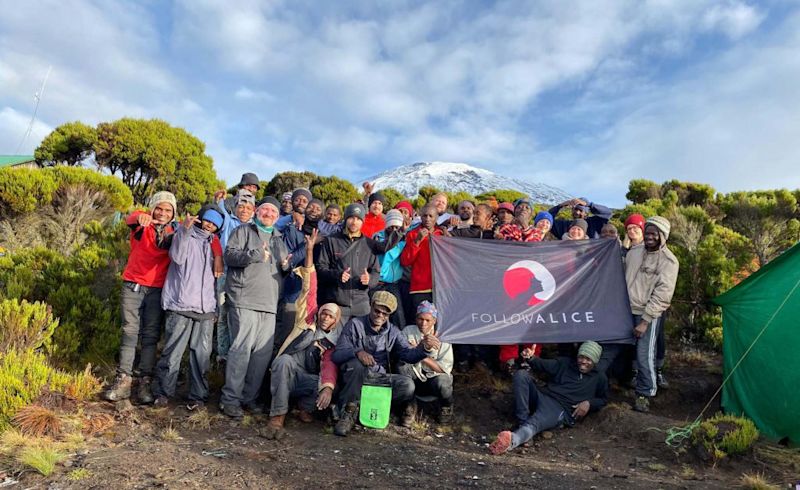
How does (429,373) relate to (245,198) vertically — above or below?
below

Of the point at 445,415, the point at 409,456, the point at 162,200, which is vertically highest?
the point at 162,200

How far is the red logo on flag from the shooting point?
6.59 m

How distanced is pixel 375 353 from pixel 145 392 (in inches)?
103

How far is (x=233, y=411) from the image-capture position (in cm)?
536

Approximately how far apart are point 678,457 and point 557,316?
2.15 meters

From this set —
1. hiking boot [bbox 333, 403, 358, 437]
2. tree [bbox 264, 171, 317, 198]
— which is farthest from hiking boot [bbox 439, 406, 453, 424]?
tree [bbox 264, 171, 317, 198]

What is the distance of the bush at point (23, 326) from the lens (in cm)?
549

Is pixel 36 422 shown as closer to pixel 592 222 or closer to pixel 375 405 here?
pixel 375 405

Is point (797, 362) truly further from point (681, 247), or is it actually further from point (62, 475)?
point (62, 475)

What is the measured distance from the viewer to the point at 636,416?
18.6 ft

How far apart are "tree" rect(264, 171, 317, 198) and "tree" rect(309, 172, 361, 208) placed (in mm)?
751

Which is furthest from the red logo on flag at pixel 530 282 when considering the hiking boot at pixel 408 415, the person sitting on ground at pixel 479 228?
the hiking boot at pixel 408 415

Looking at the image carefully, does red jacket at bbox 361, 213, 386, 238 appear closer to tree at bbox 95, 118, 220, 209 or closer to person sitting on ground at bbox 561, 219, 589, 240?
person sitting on ground at bbox 561, 219, 589, 240

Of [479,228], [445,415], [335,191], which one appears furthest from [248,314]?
[335,191]
